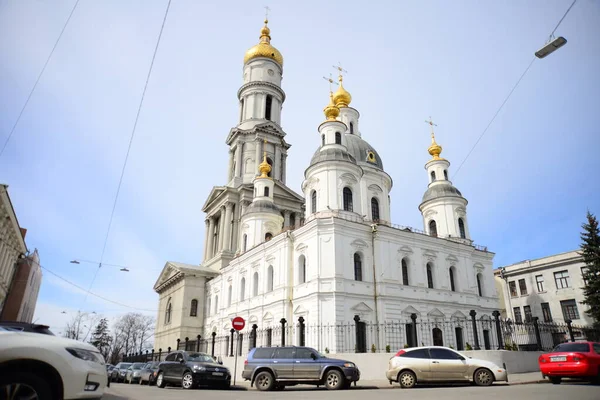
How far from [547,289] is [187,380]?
124 feet

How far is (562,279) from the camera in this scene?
39500mm

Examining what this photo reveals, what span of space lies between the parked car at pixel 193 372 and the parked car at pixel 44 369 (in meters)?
10.0

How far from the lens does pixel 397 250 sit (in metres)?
30.3

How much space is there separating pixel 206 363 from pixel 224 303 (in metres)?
24.7

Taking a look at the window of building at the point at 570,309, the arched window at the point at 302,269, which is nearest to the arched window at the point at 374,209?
the arched window at the point at 302,269

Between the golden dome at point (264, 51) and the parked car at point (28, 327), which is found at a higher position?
the golden dome at point (264, 51)

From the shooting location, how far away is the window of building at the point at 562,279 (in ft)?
128

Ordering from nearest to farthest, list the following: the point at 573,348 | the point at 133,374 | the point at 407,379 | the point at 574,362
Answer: the point at 574,362, the point at 573,348, the point at 407,379, the point at 133,374

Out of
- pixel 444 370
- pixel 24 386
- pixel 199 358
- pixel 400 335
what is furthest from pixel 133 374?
pixel 24 386

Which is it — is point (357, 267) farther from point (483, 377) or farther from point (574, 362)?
point (574, 362)

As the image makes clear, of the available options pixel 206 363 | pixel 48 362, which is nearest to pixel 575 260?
pixel 206 363

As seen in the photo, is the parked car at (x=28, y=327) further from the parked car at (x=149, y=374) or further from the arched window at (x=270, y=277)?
the arched window at (x=270, y=277)

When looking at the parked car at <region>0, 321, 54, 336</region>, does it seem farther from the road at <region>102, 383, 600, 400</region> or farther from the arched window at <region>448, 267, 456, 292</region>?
the arched window at <region>448, 267, 456, 292</region>

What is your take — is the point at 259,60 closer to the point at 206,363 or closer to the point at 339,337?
the point at 339,337
